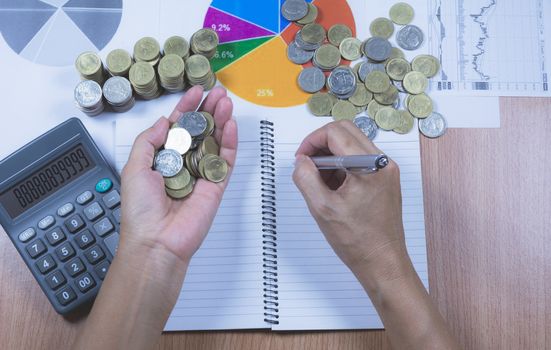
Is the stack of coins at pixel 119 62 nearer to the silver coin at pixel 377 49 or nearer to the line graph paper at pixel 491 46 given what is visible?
the silver coin at pixel 377 49

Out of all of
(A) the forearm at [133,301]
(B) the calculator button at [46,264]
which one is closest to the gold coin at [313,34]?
(A) the forearm at [133,301]

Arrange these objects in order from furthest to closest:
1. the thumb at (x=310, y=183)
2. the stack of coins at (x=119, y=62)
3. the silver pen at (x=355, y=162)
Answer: the stack of coins at (x=119, y=62), the thumb at (x=310, y=183), the silver pen at (x=355, y=162)

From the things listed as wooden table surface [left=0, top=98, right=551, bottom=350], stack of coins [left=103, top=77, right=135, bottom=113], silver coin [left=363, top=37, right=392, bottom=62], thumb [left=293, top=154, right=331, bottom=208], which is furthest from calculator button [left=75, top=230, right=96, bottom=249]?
silver coin [left=363, top=37, right=392, bottom=62]

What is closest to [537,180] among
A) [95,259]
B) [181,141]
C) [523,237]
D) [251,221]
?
[523,237]

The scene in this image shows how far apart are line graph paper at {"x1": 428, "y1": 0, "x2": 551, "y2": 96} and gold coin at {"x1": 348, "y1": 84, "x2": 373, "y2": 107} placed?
0.37ft

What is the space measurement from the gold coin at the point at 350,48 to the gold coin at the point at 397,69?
0.18 feet

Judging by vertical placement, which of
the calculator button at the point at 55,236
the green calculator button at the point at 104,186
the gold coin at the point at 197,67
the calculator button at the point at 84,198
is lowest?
the calculator button at the point at 55,236

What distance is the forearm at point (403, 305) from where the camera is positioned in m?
0.68

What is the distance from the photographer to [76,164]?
781 millimetres

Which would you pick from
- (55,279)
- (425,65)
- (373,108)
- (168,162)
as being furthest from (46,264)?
(425,65)

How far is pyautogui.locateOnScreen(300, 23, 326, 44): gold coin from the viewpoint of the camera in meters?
0.85

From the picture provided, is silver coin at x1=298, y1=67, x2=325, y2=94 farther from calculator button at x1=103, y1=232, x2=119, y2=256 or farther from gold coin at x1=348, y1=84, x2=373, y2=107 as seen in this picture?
calculator button at x1=103, y1=232, x2=119, y2=256

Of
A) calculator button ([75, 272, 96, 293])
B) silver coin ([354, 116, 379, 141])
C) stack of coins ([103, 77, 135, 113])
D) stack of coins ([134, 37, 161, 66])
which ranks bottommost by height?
calculator button ([75, 272, 96, 293])

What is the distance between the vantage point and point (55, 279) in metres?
0.74
